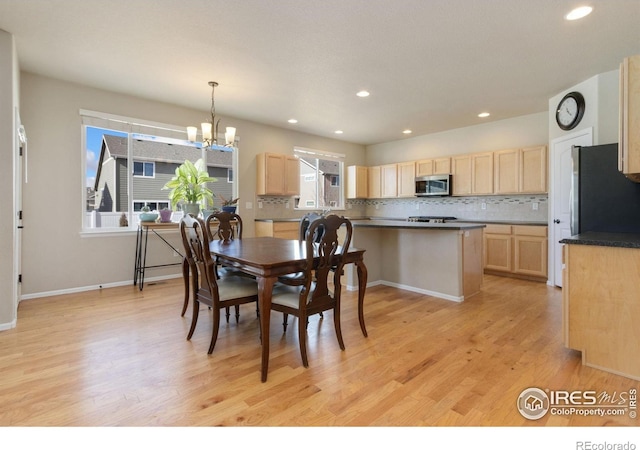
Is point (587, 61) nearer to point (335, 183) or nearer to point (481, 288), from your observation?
point (481, 288)

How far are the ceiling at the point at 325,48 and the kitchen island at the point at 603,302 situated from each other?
182 centimetres

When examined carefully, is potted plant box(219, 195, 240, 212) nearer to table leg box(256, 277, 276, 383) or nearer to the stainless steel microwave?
table leg box(256, 277, 276, 383)

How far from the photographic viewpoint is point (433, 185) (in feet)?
19.8

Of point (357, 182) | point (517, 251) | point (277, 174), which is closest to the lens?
point (517, 251)

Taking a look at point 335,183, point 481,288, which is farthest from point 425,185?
point 481,288

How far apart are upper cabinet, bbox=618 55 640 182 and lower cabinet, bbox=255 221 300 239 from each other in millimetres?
4208

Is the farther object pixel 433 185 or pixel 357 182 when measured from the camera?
pixel 357 182

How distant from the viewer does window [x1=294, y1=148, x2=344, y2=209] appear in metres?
6.75

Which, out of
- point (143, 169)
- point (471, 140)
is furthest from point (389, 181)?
point (143, 169)

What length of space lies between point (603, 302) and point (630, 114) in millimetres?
1162

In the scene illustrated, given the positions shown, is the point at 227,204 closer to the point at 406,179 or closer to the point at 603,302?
the point at 406,179

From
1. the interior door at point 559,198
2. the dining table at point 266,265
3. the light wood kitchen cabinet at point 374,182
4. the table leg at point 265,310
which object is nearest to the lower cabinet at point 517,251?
the interior door at point 559,198

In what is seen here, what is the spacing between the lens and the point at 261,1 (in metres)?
2.36

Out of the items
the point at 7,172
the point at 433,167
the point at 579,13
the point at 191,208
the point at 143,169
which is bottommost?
the point at 191,208
